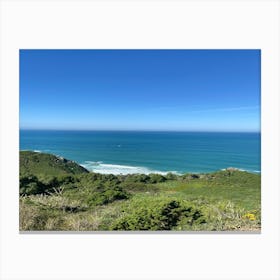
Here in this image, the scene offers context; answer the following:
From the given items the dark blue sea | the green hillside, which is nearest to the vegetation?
the green hillside

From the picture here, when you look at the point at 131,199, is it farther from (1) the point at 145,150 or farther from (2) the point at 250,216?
(2) the point at 250,216

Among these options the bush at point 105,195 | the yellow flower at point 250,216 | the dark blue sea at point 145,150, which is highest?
the dark blue sea at point 145,150
